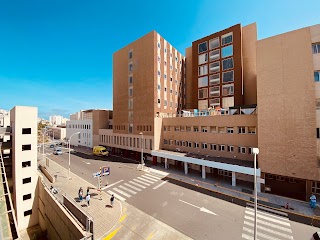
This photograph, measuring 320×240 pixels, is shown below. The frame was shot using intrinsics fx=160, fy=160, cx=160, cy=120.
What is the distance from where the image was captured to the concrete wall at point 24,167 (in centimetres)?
2066

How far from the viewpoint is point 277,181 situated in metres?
22.0

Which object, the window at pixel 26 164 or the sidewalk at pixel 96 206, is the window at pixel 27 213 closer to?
the sidewalk at pixel 96 206

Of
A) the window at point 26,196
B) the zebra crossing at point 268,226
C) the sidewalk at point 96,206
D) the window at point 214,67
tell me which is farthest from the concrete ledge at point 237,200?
the window at point 214,67

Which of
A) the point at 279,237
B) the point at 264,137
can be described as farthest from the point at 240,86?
the point at 279,237

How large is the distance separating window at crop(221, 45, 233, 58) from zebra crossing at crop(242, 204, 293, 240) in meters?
33.1

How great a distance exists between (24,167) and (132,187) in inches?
587

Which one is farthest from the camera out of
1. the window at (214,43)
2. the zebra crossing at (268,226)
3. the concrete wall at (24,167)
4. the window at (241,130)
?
the window at (214,43)

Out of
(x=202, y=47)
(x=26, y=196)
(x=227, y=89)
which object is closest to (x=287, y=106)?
(x=227, y=89)

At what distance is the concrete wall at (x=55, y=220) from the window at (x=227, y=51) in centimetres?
4191

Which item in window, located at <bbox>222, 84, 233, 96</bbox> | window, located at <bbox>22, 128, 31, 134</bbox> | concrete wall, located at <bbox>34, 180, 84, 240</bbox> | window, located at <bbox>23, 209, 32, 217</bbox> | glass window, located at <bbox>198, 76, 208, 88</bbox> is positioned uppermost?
glass window, located at <bbox>198, 76, 208, 88</bbox>

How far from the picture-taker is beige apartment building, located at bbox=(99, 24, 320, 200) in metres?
20.0

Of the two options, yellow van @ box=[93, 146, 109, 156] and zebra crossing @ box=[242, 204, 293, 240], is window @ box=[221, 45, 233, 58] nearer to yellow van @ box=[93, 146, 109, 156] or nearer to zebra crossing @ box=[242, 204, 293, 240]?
zebra crossing @ box=[242, 204, 293, 240]

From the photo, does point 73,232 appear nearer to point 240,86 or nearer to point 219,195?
point 219,195

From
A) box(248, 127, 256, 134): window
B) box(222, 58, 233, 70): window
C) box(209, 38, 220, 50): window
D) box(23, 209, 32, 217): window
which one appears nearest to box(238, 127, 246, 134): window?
box(248, 127, 256, 134): window
